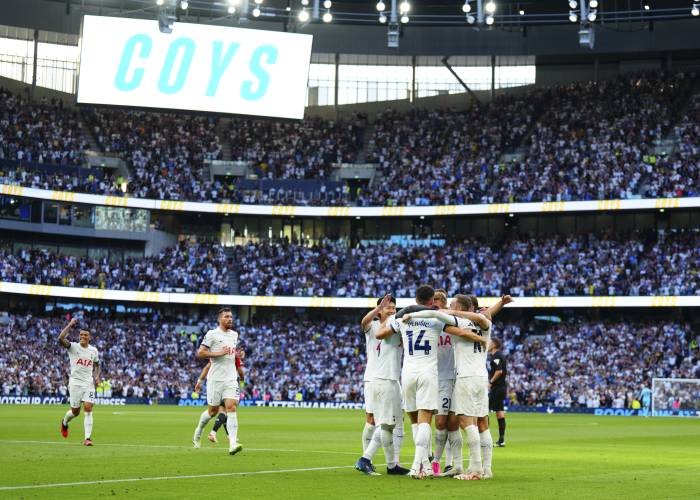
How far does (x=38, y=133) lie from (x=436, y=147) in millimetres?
28528

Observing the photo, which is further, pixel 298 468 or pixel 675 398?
pixel 675 398

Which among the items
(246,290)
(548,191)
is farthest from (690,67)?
(246,290)

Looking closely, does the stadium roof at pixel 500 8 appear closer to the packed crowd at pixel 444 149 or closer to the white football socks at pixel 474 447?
the packed crowd at pixel 444 149

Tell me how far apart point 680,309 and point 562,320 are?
24.4 feet

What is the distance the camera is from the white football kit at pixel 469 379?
1616 cm

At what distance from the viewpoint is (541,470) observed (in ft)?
60.6

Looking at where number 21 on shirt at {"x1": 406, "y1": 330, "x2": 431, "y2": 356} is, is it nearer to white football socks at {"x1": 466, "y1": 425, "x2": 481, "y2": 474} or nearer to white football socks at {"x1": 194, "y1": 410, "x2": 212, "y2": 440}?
white football socks at {"x1": 466, "y1": 425, "x2": 481, "y2": 474}

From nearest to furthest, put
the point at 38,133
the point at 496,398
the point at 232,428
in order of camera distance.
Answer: the point at 232,428 < the point at 496,398 < the point at 38,133

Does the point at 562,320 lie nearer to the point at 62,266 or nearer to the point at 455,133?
the point at 455,133

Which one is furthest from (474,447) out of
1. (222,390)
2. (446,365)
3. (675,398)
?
(675,398)

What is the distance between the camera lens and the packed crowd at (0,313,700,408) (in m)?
60.9

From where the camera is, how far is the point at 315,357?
230 ft

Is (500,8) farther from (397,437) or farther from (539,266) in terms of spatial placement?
(397,437)

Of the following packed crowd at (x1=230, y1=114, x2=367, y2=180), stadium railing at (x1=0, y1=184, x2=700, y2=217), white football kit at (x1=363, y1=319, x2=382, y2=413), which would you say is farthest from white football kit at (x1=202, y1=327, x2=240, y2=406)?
packed crowd at (x1=230, y1=114, x2=367, y2=180)
